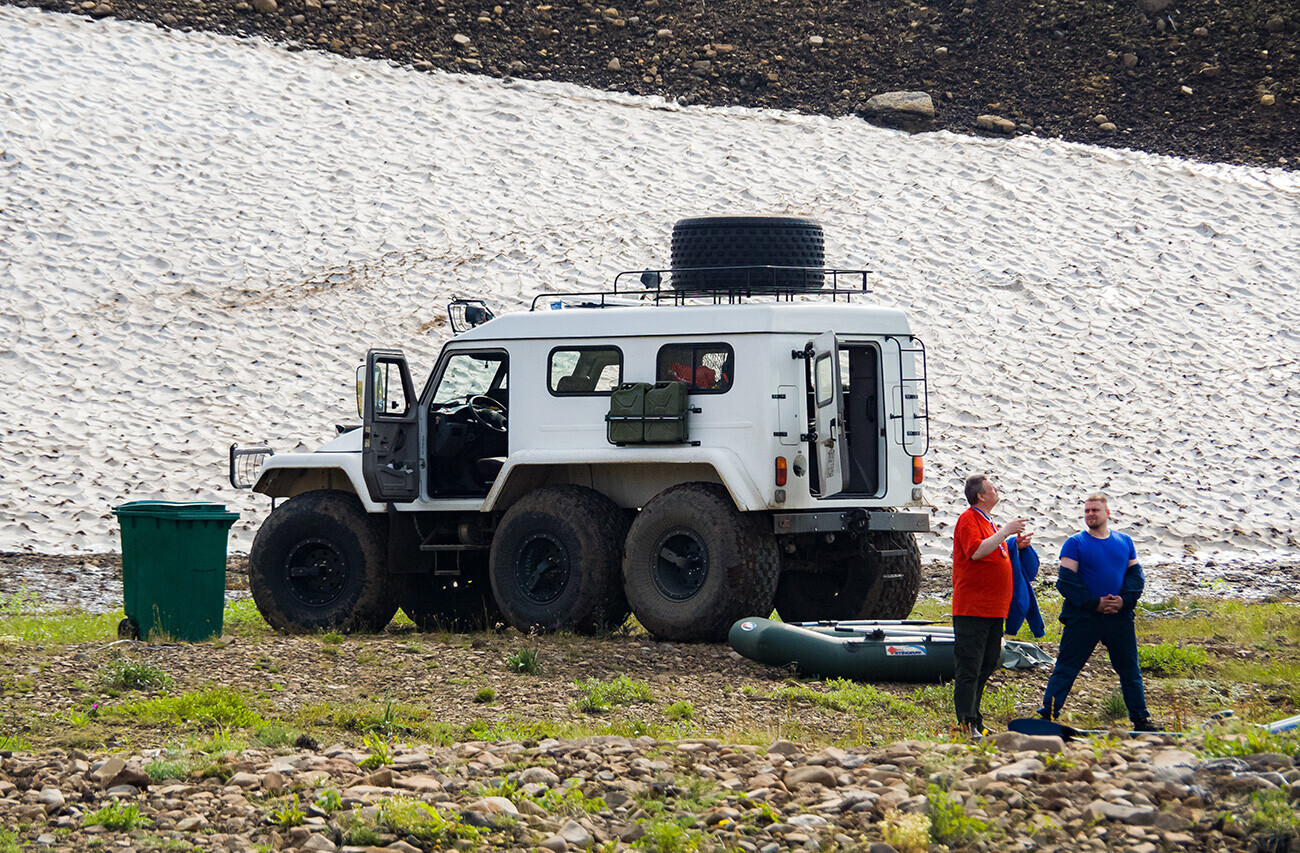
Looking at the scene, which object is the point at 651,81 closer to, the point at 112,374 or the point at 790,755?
the point at 112,374

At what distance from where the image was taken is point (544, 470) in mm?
12703

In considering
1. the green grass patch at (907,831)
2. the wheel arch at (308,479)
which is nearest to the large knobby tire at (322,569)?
the wheel arch at (308,479)

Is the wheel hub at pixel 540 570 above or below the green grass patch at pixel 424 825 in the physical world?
above

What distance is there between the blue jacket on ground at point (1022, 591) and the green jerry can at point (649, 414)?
9.13ft

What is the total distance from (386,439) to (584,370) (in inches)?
74.8

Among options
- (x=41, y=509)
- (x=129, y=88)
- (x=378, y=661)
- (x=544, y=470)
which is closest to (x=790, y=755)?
(x=378, y=661)

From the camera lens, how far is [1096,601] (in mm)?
8617

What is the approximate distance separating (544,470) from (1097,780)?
23.7 ft

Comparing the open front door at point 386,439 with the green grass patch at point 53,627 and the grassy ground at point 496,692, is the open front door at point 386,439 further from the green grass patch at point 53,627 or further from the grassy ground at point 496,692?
the green grass patch at point 53,627

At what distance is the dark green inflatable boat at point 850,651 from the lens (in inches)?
410

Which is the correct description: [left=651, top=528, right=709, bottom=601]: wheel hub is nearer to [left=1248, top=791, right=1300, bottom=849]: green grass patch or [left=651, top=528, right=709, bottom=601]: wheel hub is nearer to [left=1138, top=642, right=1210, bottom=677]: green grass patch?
[left=1138, top=642, right=1210, bottom=677]: green grass patch

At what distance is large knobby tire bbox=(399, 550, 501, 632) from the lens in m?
13.5

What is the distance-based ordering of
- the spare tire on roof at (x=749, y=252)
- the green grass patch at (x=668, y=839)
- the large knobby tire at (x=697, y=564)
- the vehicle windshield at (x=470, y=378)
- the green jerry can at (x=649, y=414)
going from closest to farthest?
1. the green grass patch at (x=668, y=839)
2. the large knobby tire at (x=697, y=564)
3. the green jerry can at (x=649, y=414)
4. the spare tire on roof at (x=749, y=252)
5. the vehicle windshield at (x=470, y=378)

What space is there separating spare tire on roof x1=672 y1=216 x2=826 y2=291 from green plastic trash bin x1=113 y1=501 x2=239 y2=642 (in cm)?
460
